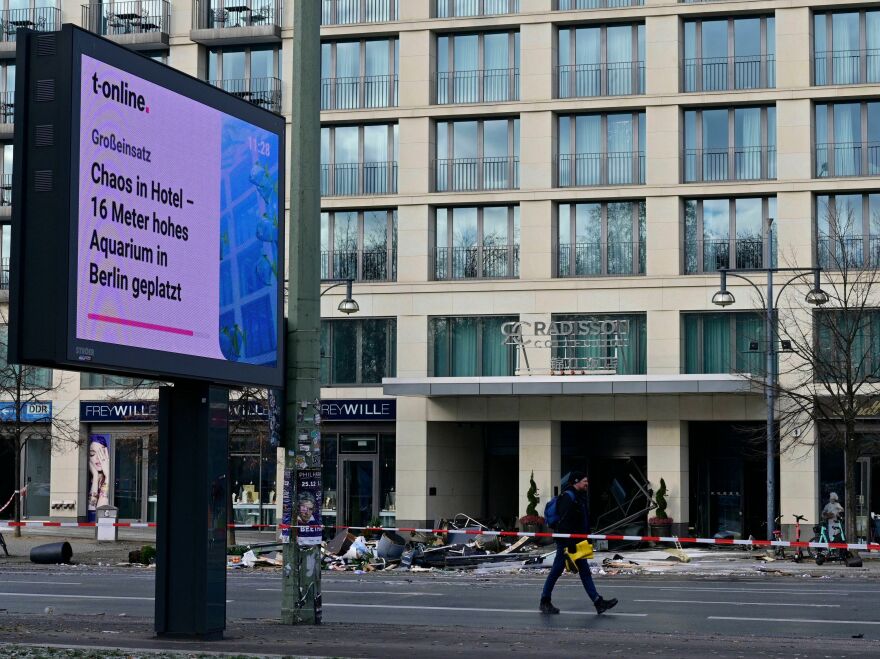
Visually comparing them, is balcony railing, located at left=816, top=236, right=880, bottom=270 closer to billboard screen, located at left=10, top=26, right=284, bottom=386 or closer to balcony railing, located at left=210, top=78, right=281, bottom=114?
balcony railing, located at left=210, top=78, right=281, bottom=114

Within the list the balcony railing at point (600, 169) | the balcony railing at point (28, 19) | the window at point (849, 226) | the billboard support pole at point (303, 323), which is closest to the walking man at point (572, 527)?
the billboard support pole at point (303, 323)

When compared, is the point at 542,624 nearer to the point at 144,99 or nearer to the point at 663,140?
the point at 144,99

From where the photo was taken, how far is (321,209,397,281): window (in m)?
46.8

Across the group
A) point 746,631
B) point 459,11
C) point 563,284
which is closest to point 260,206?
point 746,631

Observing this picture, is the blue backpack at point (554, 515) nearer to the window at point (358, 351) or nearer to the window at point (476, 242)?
the window at point (476, 242)

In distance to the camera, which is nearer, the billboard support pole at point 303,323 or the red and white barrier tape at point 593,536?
the billboard support pole at point 303,323

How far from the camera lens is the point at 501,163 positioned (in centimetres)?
4575

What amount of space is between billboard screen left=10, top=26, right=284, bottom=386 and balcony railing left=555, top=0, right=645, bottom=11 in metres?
30.5

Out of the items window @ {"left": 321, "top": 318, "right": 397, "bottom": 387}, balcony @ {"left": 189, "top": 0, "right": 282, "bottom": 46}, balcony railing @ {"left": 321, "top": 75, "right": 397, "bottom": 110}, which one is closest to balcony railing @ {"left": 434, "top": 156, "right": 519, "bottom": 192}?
balcony railing @ {"left": 321, "top": 75, "right": 397, "bottom": 110}

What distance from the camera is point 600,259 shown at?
44625mm

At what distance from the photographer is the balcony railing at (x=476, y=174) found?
45625 millimetres

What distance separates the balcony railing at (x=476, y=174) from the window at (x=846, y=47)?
31.0 ft

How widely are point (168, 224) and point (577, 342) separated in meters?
30.7

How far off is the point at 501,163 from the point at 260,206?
3055 cm
